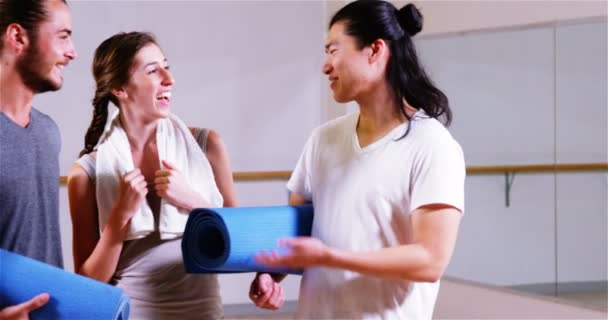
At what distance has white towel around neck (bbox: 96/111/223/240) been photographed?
2.67 meters

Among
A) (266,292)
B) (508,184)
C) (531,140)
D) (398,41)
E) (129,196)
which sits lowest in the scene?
(508,184)

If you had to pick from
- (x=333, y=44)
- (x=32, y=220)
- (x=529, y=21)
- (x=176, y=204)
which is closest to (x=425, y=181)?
(x=333, y=44)

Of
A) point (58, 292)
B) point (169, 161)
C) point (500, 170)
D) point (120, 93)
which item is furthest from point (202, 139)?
point (500, 170)

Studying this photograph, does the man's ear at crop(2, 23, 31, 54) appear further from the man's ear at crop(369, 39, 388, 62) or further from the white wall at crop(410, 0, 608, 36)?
the white wall at crop(410, 0, 608, 36)

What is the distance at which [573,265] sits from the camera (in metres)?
5.87

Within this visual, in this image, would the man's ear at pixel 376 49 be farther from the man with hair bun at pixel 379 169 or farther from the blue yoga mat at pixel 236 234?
the blue yoga mat at pixel 236 234

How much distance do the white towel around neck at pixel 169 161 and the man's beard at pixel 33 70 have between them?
1.04 ft

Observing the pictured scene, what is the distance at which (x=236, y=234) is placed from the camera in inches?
95.9

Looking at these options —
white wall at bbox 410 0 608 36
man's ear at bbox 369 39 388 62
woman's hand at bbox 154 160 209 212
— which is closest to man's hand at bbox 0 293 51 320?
woman's hand at bbox 154 160 209 212

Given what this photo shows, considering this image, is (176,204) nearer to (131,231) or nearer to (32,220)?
(131,231)

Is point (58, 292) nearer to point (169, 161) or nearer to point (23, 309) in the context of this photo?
point (23, 309)

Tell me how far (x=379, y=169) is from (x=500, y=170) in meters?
4.17

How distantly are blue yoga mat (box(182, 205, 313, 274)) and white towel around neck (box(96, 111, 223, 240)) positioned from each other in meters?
0.13

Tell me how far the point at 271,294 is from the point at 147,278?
0.33m
